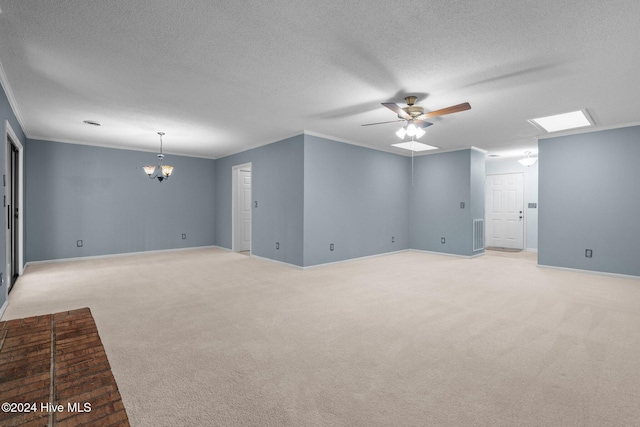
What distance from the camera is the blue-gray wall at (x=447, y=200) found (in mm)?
7020

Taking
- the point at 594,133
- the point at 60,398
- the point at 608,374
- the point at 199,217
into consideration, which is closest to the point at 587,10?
the point at 608,374

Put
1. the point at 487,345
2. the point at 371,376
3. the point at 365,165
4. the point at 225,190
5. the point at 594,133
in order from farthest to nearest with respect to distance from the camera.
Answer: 1. the point at 225,190
2. the point at 365,165
3. the point at 594,133
4. the point at 487,345
5. the point at 371,376

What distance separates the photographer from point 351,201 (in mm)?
6434

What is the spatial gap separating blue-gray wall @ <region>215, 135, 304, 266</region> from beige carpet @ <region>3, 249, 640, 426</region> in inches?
42.5

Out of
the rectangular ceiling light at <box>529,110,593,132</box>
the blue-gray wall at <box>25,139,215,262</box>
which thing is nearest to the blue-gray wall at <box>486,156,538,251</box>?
the rectangular ceiling light at <box>529,110,593,132</box>

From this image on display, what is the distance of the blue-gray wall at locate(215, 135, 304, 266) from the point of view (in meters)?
5.68

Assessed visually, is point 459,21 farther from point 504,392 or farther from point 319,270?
point 319,270

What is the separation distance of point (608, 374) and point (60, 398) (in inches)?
115

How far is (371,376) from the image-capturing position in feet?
6.83

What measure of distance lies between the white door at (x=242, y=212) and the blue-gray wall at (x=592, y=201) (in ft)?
20.0

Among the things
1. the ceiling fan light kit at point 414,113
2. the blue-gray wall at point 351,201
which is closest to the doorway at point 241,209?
the blue-gray wall at point 351,201

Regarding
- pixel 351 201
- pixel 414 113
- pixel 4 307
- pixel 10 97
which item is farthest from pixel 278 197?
pixel 4 307

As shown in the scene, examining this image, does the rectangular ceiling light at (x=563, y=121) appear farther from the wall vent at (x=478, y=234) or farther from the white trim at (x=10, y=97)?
the white trim at (x=10, y=97)

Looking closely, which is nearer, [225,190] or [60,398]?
[60,398]
